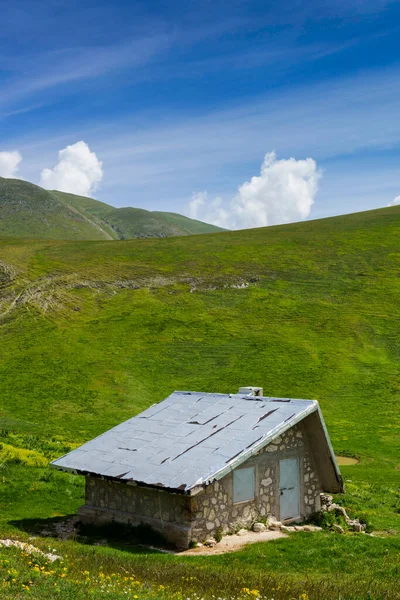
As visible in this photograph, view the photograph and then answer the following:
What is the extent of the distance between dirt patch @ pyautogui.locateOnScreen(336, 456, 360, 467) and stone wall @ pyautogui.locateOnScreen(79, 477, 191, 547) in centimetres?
2080

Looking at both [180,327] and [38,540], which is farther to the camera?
[180,327]

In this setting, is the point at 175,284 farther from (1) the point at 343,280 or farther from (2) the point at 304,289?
(1) the point at 343,280

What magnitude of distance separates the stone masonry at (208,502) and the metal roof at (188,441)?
2.32 feet

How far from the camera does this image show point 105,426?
1959 inches

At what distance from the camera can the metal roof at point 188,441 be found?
21.5 meters

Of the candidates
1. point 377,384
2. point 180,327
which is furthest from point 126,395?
point 377,384

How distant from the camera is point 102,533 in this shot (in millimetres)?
22953

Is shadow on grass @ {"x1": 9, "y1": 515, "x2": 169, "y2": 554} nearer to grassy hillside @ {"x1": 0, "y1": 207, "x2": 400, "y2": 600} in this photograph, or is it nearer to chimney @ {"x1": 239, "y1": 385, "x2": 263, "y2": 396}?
Answer: grassy hillside @ {"x1": 0, "y1": 207, "x2": 400, "y2": 600}

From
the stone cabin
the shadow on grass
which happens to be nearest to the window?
the stone cabin

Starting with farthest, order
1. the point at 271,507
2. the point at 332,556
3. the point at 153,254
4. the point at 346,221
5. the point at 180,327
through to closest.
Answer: the point at 346,221 → the point at 153,254 → the point at 180,327 → the point at 271,507 → the point at 332,556

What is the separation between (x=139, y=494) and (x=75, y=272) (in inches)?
2643

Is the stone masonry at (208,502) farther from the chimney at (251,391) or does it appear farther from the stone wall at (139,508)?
the chimney at (251,391)

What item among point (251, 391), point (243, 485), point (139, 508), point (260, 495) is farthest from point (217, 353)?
point (139, 508)

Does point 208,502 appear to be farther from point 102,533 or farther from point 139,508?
point 102,533
